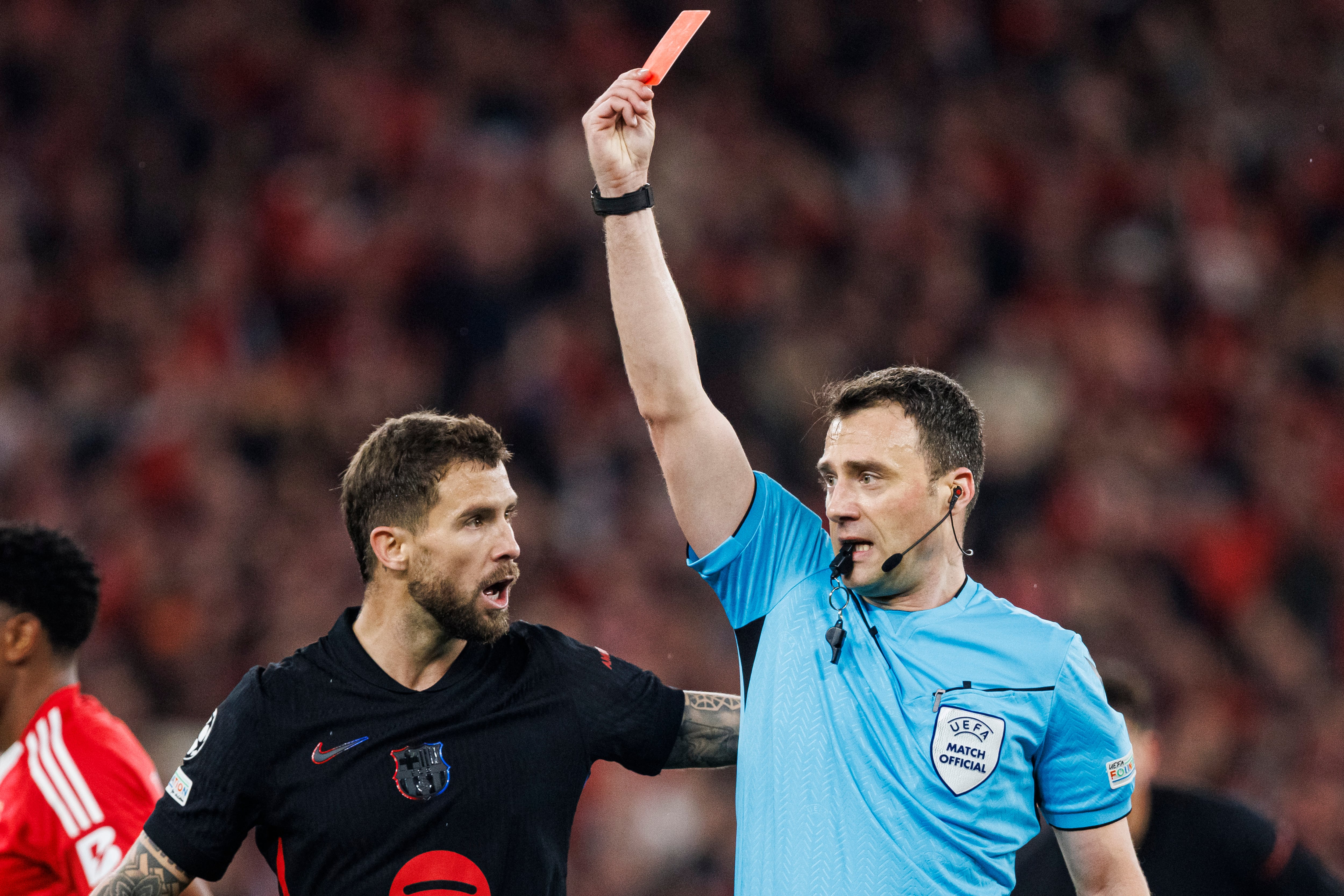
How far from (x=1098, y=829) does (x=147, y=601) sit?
20.7 ft

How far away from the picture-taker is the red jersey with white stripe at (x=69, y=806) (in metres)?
3.50

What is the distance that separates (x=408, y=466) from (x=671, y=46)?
111 cm

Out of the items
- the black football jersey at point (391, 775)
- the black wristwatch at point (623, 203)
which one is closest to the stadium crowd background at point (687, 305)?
the black football jersey at point (391, 775)

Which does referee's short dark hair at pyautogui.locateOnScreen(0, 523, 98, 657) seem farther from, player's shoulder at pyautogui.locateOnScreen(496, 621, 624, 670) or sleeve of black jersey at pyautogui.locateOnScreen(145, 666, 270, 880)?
player's shoulder at pyautogui.locateOnScreen(496, 621, 624, 670)

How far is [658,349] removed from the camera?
120 inches

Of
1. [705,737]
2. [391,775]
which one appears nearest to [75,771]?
[391,775]

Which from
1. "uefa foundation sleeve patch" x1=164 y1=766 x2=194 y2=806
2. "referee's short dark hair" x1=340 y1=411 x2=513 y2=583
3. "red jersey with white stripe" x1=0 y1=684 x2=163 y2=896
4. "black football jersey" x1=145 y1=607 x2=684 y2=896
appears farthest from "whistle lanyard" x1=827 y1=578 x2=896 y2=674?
"red jersey with white stripe" x1=0 y1=684 x2=163 y2=896

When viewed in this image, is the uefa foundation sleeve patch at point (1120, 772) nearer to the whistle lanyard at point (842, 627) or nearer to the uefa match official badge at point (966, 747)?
the uefa match official badge at point (966, 747)

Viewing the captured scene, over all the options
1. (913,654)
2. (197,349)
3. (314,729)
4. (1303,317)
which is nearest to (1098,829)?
(913,654)

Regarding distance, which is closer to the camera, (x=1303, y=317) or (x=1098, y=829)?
(x=1098, y=829)

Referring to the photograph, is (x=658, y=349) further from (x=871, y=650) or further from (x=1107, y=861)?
(x=1107, y=861)

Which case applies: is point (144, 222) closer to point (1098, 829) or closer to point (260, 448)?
point (260, 448)

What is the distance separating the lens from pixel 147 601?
8031 mm

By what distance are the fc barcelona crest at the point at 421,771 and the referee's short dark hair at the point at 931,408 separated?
45.2 inches
